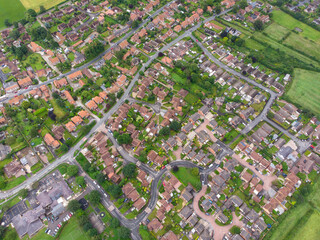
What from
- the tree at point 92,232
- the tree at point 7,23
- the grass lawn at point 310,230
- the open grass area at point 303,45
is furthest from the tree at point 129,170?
the tree at point 7,23

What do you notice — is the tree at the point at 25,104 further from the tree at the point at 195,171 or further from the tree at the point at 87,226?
the tree at the point at 195,171

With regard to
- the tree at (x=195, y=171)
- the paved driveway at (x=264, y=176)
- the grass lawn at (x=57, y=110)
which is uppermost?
the grass lawn at (x=57, y=110)

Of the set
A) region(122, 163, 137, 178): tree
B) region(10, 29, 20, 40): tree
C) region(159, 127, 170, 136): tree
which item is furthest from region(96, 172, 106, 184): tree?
region(10, 29, 20, 40): tree

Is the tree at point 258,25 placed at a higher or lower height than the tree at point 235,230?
higher

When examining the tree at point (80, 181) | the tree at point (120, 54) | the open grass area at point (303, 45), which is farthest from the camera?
the open grass area at point (303, 45)

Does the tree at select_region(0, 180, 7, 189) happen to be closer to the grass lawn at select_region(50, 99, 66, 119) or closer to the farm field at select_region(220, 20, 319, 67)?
the grass lawn at select_region(50, 99, 66, 119)

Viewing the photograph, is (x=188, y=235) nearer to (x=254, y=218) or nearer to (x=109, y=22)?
(x=254, y=218)
